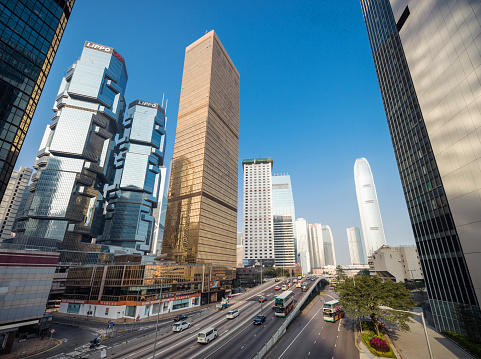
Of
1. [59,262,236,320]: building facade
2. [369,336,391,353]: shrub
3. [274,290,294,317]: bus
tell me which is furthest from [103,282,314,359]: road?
[59,262,236,320]: building facade

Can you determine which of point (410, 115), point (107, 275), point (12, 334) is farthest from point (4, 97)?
point (410, 115)

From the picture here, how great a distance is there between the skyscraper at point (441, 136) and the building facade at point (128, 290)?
191 ft

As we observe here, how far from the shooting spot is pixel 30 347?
121 ft

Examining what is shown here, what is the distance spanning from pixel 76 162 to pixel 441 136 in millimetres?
190452

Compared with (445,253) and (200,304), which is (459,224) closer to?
(445,253)

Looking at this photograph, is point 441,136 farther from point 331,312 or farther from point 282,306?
point 282,306

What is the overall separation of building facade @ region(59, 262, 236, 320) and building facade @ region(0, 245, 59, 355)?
22.8m

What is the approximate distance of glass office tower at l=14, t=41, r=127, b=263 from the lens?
478ft

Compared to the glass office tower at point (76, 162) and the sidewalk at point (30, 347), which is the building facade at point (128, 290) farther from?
the glass office tower at point (76, 162)

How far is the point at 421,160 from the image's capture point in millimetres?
50562

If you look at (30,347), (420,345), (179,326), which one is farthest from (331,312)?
(30,347)

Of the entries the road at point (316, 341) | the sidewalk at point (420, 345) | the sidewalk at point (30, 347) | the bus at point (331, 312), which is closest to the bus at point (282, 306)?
the road at point (316, 341)

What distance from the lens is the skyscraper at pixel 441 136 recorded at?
27.7m

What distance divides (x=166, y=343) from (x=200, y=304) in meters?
Answer: 46.1
